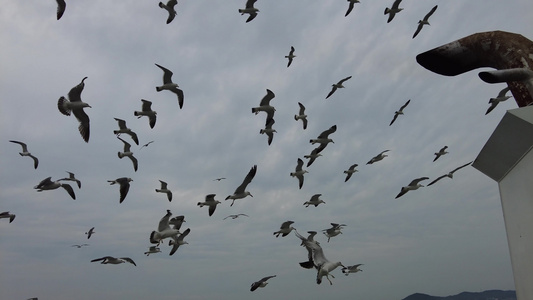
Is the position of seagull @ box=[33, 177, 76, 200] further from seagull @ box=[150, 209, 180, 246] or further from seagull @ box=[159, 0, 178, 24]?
seagull @ box=[159, 0, 178, 24]

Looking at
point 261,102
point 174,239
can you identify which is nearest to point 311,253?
point 174,239

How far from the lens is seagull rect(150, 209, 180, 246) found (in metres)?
22.7

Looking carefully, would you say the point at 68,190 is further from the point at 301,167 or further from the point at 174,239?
the point at 301,167

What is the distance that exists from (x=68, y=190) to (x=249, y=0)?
1325 cm

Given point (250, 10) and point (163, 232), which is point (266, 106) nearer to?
point (250, 10)

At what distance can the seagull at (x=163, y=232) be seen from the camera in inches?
894

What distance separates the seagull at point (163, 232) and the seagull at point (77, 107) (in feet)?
16.6

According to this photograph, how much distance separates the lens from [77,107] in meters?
20.7

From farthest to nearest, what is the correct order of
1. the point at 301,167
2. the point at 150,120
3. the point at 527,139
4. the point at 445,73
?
the point at 301,167
the point at 150,120
the point at 445,73
the point at 527,139

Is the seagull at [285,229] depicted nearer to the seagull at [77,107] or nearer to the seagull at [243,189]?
the seagull at [243,189]

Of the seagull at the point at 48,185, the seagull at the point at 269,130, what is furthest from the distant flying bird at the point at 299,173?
the seagull at the point at 48,185

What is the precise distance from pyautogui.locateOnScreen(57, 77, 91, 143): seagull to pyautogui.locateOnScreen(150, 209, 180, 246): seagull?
5058mm

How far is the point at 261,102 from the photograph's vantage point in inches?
1054

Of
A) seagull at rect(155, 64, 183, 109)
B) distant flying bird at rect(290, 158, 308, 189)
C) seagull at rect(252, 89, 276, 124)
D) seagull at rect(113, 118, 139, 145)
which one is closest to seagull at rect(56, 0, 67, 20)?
seagull at rect(155, 64, 183, 109)
